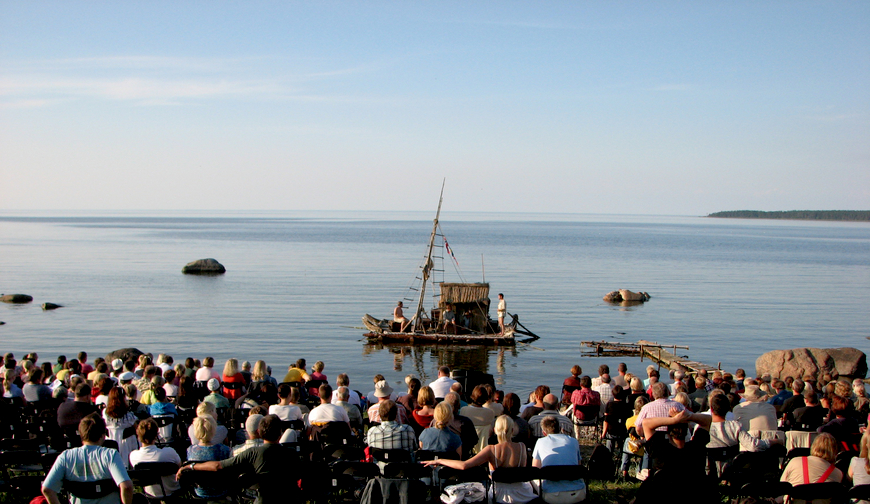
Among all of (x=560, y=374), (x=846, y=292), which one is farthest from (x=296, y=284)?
(x=846, y=292)

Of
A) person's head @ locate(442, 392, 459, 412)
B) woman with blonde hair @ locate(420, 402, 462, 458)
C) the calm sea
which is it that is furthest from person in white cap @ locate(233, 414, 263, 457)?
the calm sea

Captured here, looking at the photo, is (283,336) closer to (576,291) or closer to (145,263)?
(576,291)

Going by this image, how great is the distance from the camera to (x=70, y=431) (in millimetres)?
8664

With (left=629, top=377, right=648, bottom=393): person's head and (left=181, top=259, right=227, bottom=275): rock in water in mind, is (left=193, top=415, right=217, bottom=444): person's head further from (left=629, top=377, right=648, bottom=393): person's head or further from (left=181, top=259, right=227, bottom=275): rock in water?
(left=181, top=259, right=227, bottom=275): rock in water

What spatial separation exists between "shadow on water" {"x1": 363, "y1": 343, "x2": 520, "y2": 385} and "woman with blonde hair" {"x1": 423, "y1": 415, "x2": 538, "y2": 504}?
844 inches

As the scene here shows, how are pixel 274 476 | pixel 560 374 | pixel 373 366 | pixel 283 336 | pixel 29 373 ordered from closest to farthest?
pixel 274 476
pixel 29 373
pixel 560 374
pixel 373 366
pixel 283 336

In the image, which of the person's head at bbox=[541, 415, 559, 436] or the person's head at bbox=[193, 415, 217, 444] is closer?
the person's head at bbox=[193, 415, 217, 444]

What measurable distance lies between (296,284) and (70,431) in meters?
52.2

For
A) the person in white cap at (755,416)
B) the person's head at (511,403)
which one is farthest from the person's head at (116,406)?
the person in white cap at (755,416)

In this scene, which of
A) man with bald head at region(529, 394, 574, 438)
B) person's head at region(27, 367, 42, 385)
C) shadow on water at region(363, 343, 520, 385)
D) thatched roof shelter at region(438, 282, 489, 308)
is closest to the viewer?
man with bald head at region(529, 394, 574, 438)

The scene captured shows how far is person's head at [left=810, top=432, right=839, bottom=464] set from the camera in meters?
6.51

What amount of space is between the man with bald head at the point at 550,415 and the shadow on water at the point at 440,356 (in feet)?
62.9

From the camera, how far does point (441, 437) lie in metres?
7.48

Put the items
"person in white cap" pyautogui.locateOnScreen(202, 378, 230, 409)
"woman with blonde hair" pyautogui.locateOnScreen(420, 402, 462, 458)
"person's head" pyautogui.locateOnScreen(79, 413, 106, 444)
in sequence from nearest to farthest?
"person's head" pyautogui.locateOnScreen(79, 413, 106, 444), "woman with blonde hair" pyautogui.locateOnScreen(420, 402, 462, 458), "person in white cap" pyautogui.locateOnScreen(202, 378, 230, 409)
